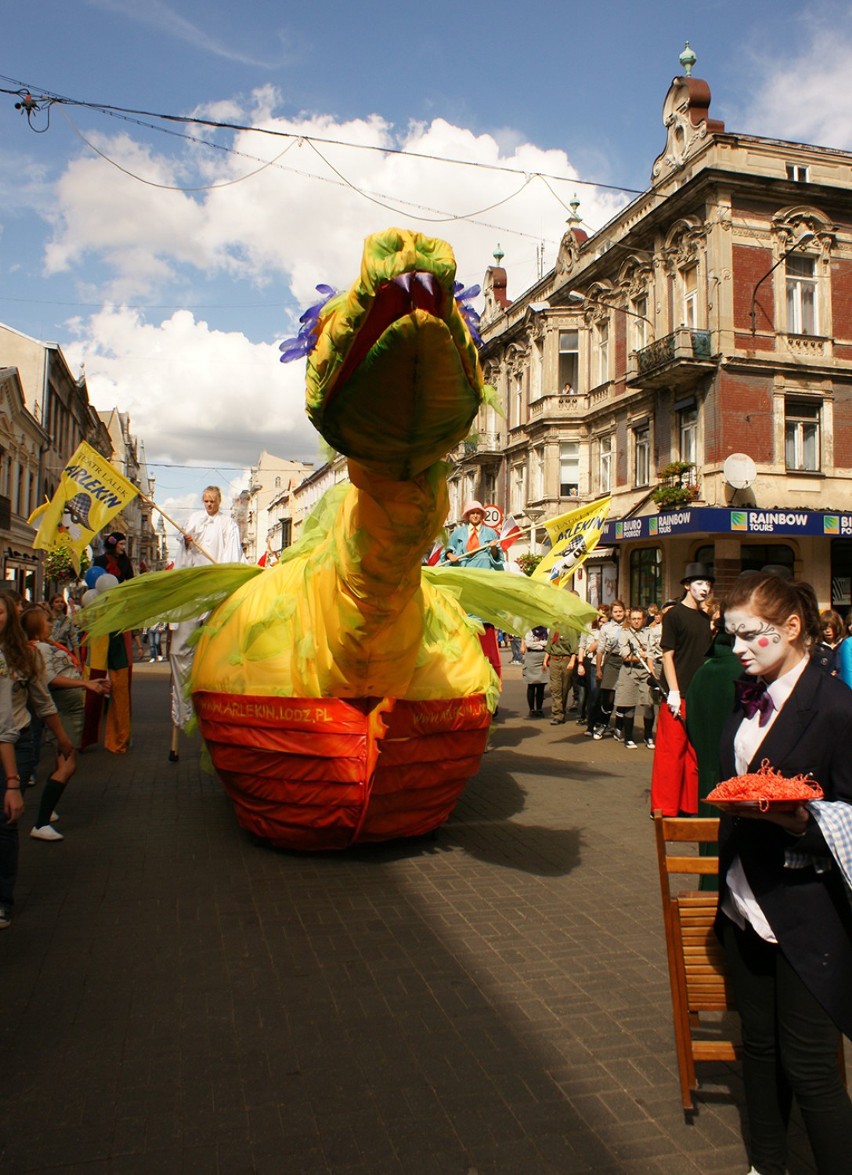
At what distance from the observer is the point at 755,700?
8.49 feet

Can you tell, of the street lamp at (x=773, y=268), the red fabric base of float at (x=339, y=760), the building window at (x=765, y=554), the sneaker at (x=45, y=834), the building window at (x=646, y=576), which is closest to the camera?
the red fabric base of float at (x=339, y=760)

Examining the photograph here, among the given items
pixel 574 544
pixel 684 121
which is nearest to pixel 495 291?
pixel 684 121

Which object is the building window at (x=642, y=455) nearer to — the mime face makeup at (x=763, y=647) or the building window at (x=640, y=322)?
the building window at (x=640, y=322)

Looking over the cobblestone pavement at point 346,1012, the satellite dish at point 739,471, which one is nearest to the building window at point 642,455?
the satellite dish at point 739,471

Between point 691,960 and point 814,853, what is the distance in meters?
0.75

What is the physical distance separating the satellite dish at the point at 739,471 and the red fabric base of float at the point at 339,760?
1763cm

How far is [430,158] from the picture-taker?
11.6m

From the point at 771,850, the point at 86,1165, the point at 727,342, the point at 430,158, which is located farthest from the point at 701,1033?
the point at 727,342

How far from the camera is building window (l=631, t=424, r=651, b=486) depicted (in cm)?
2603

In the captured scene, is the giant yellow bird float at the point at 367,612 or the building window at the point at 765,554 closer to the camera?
A: the giant yellow bird float at the point at 367,612

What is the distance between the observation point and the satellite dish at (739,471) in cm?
2145

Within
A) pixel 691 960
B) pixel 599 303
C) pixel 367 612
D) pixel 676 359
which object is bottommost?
pixel 691 960

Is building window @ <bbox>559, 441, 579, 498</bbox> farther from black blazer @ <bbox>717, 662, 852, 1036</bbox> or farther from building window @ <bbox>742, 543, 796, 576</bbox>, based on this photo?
black blazer @ <bbox>717, 662, 852, 1036</bbox>

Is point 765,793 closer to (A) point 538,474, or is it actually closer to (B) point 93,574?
(B) point 93,574
